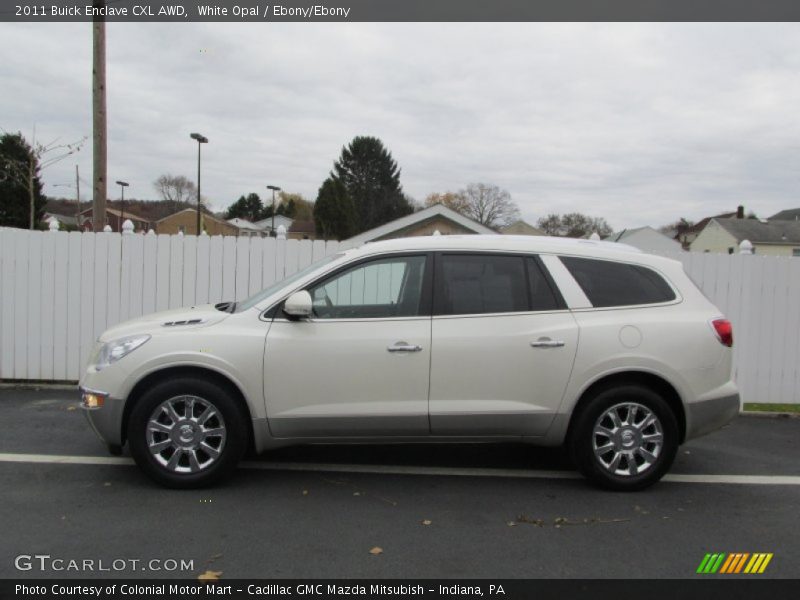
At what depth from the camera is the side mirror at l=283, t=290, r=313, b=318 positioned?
446cm

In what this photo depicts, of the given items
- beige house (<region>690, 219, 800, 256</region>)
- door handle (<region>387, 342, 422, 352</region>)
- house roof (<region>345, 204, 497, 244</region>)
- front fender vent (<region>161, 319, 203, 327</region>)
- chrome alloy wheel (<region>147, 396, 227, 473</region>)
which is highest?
beige house (<region>690, 219, 800, 256</region>)

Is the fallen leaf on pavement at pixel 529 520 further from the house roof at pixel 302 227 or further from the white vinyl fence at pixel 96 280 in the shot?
the house roof at pixel 302 227

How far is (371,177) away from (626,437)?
7706 centimetres

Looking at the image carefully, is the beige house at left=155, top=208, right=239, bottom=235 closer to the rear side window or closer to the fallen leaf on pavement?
the rear side window

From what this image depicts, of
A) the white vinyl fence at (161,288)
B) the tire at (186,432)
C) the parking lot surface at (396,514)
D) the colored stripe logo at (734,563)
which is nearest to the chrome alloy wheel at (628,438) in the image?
the parking lot surface at (396,514)

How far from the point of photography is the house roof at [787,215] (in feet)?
220

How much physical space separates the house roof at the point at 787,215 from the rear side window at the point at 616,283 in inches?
2849

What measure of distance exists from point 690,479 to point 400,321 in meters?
2.69

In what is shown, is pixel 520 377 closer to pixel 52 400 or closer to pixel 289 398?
pixel 289 398

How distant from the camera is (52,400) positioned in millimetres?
7379

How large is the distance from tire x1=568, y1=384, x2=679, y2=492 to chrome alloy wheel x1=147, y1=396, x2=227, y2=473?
260 centimetres

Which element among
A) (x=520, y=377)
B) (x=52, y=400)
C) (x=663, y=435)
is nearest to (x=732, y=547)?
(x=663, y=435)
